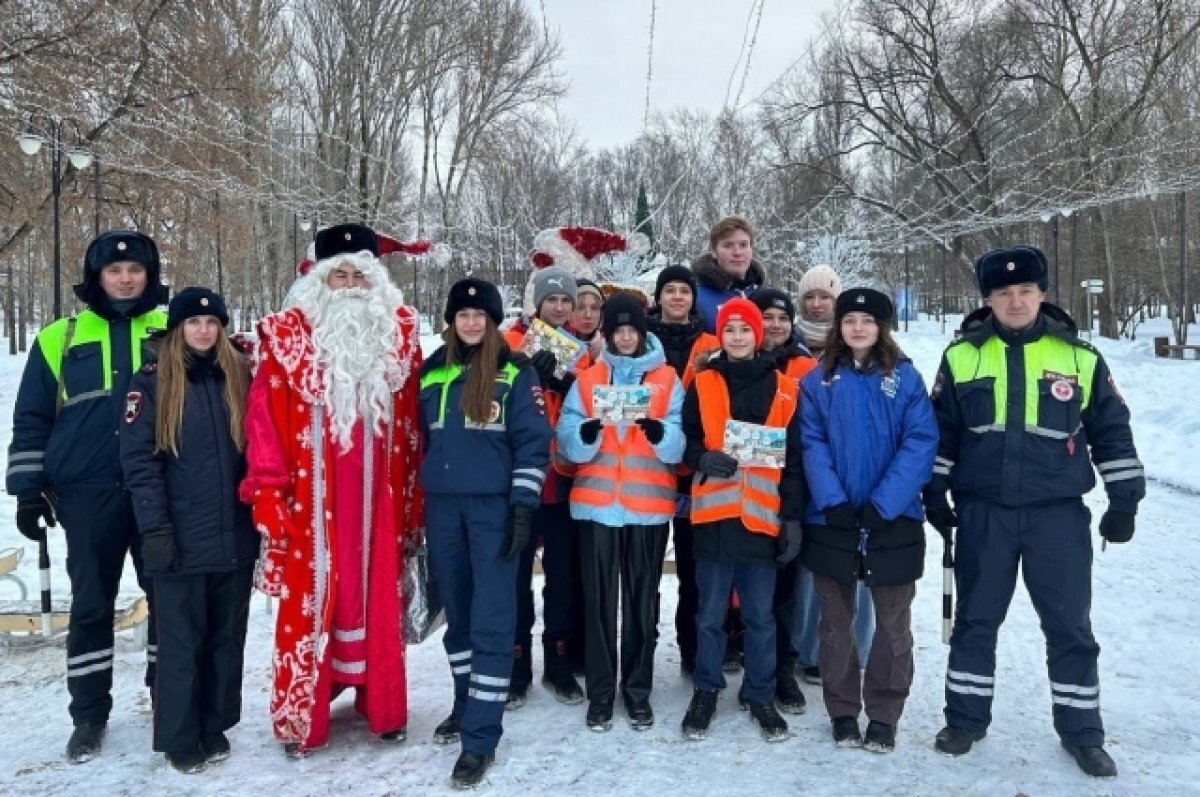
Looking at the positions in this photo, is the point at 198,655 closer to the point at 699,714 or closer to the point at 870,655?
the point at 699,714

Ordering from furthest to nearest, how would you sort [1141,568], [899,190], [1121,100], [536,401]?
[899,190]
[1121,100]
[1141,568]
[536,401]

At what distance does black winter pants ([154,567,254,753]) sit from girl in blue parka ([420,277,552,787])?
83cm

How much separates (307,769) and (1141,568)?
17.8 feet

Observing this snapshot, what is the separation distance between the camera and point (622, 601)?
3.79 metres

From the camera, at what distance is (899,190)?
30.9 m

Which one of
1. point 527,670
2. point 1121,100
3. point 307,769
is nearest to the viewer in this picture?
point 307,769

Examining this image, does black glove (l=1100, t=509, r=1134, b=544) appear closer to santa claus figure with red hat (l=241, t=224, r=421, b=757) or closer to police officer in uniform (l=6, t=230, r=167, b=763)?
santa claus figure with red hat (l=241, t=224, r=421, b=757)

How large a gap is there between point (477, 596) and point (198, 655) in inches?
45.1

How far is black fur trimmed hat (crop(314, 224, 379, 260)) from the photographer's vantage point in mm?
3666

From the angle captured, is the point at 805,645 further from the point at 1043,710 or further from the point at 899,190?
the point at 899,190

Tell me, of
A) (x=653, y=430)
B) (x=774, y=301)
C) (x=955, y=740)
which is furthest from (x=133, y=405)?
(x=955, y=740)

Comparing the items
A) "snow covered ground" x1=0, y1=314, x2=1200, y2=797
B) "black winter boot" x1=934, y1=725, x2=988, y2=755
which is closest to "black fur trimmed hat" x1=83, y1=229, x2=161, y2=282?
"snow covered ground" x1=0, y1=314, x2=1200, y2=797

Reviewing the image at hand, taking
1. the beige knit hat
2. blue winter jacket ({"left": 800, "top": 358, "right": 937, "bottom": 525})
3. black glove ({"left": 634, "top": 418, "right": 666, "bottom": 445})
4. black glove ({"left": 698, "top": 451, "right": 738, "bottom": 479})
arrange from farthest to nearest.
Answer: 1. the beige knit hat
2. black glove ({"left": 634, "top": 418, "right": 666, "bottom": 445})
3. black glove ({"left": 698, "top": 451, "right": 738, "bottom": 479})
4. blue winter jacket ({"left": 800, "top": 358, "right": 937, "bottom": 525})

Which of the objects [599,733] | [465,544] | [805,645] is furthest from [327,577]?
[805,645]
